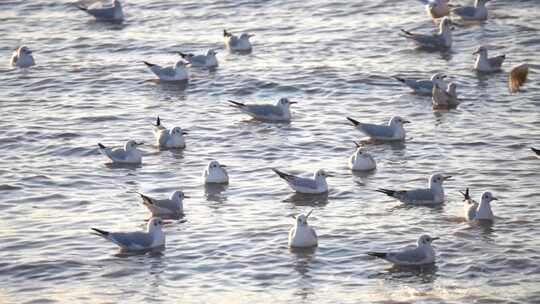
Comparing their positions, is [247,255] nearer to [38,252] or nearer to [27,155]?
[38,252]

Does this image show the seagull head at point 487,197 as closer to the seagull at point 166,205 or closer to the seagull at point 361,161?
the seagull at point 361,161

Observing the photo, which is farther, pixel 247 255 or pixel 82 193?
pixel 82 193

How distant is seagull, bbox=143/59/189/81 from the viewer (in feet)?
97.3

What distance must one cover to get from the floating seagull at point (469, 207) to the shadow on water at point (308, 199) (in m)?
2.39

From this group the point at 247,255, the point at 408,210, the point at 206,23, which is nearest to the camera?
the point at 247,255

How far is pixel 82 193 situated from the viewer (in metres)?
21.7

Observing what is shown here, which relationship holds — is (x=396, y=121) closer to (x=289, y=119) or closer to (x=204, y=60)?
(x=289, y=119)

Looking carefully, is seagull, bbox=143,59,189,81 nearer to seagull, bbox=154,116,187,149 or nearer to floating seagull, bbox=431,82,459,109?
seagull, bbox=154,116,187,149

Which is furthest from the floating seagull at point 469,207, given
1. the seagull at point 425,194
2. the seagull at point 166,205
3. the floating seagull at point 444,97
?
the floating seagull at point 444,97

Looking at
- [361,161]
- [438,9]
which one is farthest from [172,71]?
[361,161]

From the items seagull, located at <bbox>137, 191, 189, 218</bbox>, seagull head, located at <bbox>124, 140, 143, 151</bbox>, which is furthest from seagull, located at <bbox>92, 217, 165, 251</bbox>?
seagull head, located at <bbox>124, 140, 143, 151</bbox>

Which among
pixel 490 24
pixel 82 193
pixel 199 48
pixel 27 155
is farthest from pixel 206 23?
pixel 82 193

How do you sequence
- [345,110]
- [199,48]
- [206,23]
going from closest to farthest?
1. [345,110]
2. [199,48]
3. [206,23]

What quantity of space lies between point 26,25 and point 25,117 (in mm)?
9934
